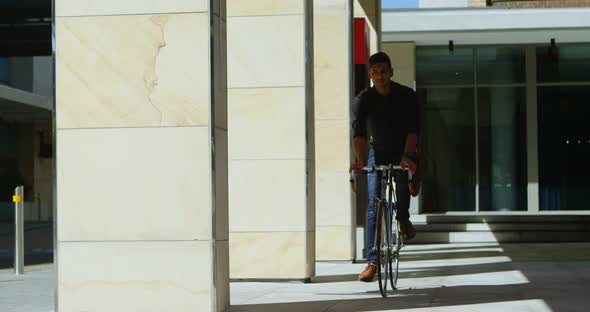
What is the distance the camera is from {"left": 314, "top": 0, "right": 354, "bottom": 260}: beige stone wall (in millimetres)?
11773

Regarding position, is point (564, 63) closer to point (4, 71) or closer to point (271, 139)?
point (271, 139)

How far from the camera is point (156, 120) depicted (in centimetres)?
645

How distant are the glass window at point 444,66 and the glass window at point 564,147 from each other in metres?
1.73

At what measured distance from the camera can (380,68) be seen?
7.47 meters

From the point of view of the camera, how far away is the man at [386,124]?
7.53 metres

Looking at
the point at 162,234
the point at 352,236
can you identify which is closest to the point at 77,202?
the point at 162,234

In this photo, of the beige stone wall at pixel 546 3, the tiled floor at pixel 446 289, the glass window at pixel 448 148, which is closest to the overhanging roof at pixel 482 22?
the glass window at pixel 448 148

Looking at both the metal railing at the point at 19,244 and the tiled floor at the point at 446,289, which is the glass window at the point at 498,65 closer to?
the tiled floor at the point at 446,289

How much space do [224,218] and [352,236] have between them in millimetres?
5336

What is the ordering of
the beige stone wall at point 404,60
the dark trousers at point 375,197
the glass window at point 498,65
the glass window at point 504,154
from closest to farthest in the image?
the dark trousers at point 375,197 < the beige stone wall at point 404,60 < the glass window at point 504,154 < the glass window at point 498,65

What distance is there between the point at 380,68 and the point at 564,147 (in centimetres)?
1591

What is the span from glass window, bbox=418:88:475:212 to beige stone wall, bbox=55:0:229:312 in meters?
16.0

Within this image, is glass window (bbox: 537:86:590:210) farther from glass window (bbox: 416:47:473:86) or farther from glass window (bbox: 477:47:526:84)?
glass window (bbox: 416:47:473:86)

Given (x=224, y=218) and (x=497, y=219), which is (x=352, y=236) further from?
(x=497, y=219)
